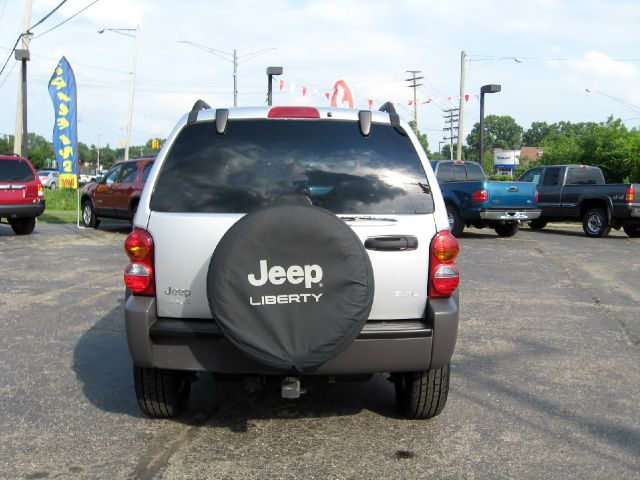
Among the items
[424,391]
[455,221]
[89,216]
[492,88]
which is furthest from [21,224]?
[492,88]

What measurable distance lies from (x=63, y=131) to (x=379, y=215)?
66.6 ft

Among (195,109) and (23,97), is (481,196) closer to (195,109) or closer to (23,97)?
(195,109)

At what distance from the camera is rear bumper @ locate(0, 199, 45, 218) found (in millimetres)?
15454

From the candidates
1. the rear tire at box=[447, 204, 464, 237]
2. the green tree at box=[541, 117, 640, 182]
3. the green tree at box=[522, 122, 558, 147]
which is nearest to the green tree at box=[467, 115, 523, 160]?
the green tree at box=[522, 122, 558, 147]

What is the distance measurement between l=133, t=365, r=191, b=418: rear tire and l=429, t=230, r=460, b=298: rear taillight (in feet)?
5.31

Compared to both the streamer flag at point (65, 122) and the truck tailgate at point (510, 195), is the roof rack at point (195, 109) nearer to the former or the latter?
the truck tailgate at point (510, 195)

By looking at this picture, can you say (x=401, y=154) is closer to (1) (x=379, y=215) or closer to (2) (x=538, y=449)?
(1) (x=379, y=215)

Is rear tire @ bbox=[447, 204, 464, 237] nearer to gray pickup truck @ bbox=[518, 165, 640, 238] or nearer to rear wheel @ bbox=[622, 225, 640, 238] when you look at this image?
gray pickup truck @ bbox=[518, 165, 640, 238]

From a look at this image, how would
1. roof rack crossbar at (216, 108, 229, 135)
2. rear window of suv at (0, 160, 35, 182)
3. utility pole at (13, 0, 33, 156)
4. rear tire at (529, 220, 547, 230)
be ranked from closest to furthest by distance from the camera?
roof rack crossbar at (216, 108, 229, 135)
rear window of suv at (0, 160, 35, 182)
rear tire at (529, 220, 547, 230)
utility pole at (13, 0, 33, 156)

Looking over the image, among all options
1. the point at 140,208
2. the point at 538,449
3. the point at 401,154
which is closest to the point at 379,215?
the point at 401,154

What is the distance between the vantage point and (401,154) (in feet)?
13.6

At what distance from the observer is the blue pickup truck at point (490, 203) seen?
54.8ft

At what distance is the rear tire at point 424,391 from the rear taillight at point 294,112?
64.7 inches

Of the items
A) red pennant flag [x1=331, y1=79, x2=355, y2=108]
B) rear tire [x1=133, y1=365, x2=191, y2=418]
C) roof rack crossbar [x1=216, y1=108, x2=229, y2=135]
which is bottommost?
rear tire [x1=133, y1=365, x2=191, y2=418]
